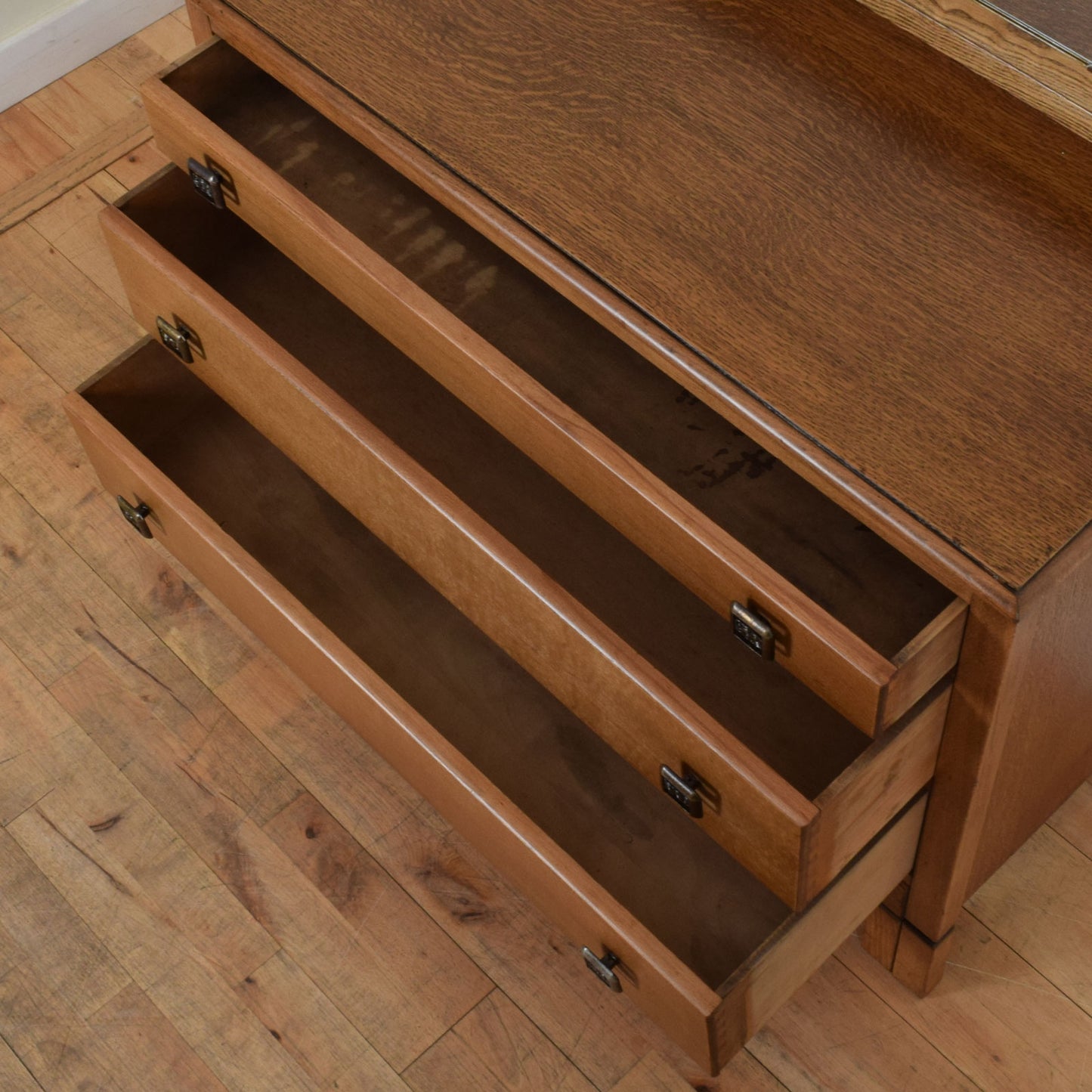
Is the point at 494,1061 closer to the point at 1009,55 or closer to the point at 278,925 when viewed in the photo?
the point at 278,925

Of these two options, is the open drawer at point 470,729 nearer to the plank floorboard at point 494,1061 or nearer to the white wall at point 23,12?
the plank floorboard at point 494,1061

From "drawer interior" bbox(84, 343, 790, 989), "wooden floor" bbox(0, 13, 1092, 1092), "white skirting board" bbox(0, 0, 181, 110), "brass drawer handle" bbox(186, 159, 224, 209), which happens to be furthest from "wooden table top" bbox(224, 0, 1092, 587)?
"white skirting board" bbox(0, 0, 181, 110)

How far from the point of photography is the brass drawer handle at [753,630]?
92cm

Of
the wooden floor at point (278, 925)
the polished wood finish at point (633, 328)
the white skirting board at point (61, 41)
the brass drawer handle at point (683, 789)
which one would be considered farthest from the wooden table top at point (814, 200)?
the white skirting board at point (61, 41)

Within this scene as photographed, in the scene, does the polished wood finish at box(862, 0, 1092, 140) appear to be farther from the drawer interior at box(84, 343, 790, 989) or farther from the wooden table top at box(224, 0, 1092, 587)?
the drawer interior at box(84, 343, 790, 989)

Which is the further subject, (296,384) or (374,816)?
(374,816)

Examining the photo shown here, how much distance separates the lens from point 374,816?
4.53 feet

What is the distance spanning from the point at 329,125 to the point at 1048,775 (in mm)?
740

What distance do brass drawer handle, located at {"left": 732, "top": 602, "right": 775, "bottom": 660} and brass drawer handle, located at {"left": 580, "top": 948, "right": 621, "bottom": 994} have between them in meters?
0.25

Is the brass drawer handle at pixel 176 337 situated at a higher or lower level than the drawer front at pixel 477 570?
lower

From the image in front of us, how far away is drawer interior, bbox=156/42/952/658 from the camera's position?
3.28ft

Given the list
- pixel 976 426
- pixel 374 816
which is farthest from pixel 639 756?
pixel 374 816

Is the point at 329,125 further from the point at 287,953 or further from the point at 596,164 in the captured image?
the point at 287,953

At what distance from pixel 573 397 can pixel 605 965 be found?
39 centimetres
